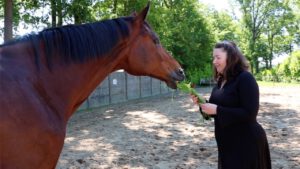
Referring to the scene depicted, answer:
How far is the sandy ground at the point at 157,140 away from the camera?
5.84m

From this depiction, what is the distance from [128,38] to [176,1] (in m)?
26.7

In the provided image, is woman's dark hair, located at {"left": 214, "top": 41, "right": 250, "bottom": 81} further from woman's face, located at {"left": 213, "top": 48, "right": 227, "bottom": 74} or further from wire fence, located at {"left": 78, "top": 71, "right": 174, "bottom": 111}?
wire fence, located at {"left": 78, "top": 71, "right": 174, "bottom": 111}

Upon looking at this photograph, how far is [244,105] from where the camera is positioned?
121 inches

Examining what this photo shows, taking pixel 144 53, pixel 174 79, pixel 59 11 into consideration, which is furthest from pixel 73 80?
pixel 59 11

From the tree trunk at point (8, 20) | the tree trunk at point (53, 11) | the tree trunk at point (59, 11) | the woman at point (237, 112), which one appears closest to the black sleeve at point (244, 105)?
the woman at point (237, 112)

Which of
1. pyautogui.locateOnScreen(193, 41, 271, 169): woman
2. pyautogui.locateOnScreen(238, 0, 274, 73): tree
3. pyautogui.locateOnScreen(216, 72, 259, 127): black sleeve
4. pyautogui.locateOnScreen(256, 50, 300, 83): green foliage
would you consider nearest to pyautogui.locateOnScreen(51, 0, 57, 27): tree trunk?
pyautogui.locateOnScreen(193, 41, 271, 169): woman

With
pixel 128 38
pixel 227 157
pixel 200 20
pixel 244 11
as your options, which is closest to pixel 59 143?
pixel 128 38

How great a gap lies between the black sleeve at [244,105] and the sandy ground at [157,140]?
260cm

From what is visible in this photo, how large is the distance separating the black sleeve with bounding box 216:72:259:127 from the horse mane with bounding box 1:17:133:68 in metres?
1.07

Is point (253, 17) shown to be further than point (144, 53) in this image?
Yes

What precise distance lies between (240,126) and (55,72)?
65.9 inches

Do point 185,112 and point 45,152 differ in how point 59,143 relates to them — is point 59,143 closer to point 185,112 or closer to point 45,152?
point 45,152

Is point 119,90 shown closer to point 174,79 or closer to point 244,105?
point 174,79

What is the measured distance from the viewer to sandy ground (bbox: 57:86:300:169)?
230 inches
